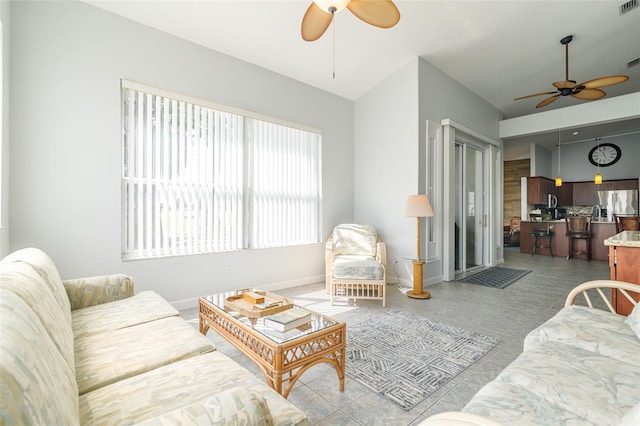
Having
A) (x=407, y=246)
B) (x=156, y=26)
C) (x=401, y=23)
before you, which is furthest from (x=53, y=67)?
(x=407, y=246)

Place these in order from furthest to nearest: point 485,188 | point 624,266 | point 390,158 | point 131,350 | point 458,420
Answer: point 485,188
point 390,158
point 624,266
point 131,350
point 458,420

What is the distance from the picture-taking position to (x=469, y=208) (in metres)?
5.67

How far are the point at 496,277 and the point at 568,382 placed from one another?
4394mm

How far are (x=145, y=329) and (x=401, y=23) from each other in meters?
4.06

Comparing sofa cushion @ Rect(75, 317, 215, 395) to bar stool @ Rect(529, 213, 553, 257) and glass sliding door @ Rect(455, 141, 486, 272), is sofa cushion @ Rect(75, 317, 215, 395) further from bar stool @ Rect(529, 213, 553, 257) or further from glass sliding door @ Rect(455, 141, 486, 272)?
bar stool @ Rect(529, 213, 553, 257)

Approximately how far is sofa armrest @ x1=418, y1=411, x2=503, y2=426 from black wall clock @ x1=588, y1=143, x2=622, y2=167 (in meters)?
11.1

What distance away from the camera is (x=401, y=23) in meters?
3.61

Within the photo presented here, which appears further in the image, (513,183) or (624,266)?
(513,183)

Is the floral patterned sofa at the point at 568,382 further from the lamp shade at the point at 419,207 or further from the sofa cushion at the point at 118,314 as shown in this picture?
the lamp shade at the point at 419,207

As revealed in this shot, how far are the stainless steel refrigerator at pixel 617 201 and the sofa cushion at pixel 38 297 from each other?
453 inches

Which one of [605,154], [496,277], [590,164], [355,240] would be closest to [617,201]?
[590,164]

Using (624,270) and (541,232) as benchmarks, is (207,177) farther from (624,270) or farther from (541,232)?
(541,232)

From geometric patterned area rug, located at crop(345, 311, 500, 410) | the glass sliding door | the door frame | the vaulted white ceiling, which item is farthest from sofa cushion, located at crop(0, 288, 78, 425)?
the glass sliding door

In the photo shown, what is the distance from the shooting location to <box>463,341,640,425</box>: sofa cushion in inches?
40.8
